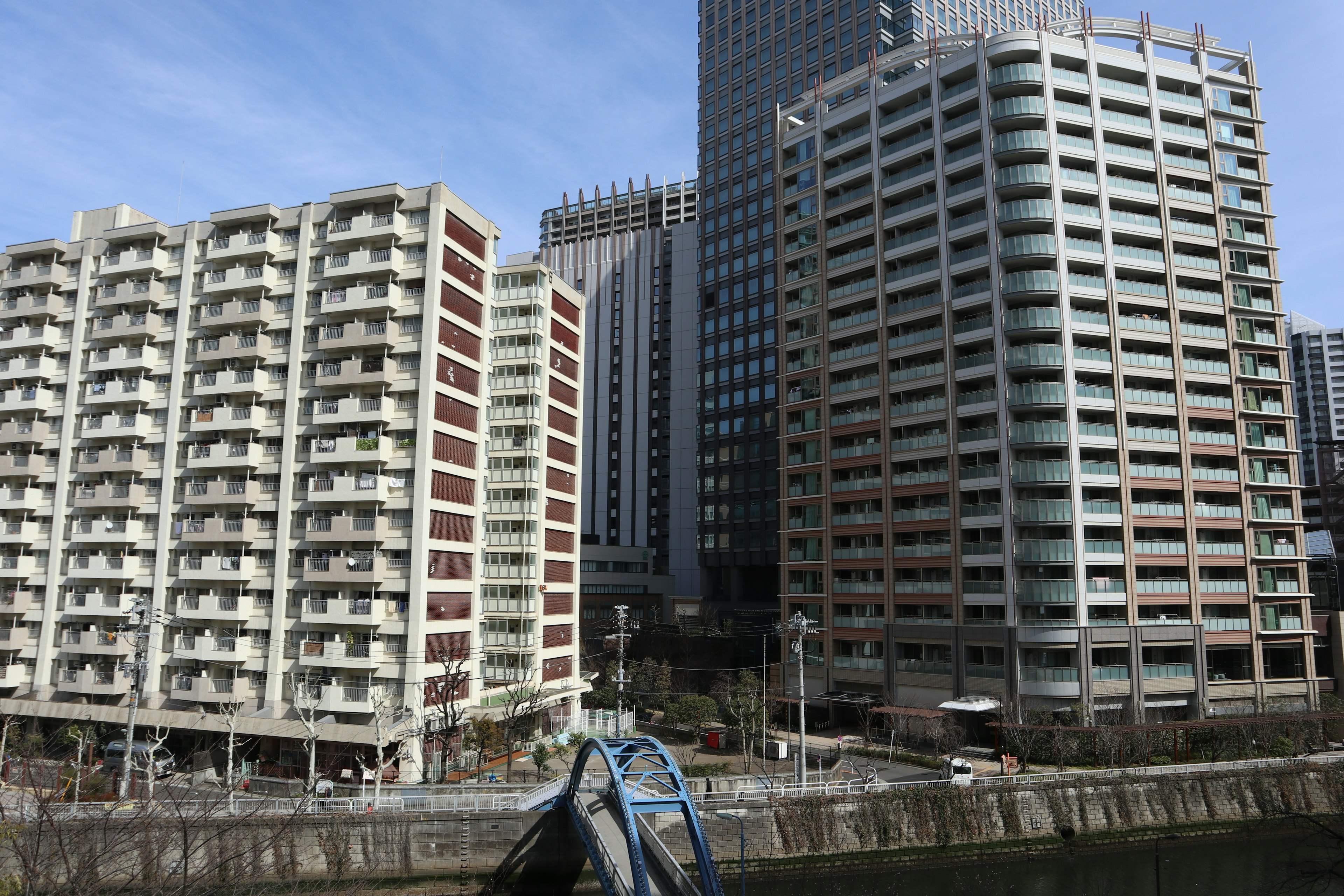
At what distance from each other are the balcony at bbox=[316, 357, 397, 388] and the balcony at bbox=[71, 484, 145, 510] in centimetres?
1849

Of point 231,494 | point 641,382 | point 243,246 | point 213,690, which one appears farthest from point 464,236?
point 641,382

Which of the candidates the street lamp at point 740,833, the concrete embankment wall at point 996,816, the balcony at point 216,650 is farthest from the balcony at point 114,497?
the street lamp at point 740,833

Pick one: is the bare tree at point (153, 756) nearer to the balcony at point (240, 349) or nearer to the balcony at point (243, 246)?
the balcony at point (240, 349)

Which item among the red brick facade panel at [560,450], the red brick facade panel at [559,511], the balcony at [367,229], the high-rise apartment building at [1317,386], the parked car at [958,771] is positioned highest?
the high-rise apartment building at [1317,386]

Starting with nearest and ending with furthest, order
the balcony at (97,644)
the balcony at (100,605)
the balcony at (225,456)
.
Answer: the balcony at (225,456)
the balcony at (97,644)
the balcony at (100,605)

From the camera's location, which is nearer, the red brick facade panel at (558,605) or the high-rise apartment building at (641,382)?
the red brick facade panel at (558,605)

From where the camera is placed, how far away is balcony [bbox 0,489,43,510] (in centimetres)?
6944

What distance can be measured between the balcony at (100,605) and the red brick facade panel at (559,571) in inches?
1241

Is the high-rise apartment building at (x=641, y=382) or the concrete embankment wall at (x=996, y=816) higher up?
the high-rise apartment building at (x=641, y=382)

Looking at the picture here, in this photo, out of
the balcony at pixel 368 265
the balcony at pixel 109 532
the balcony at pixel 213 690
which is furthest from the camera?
the balcony at pixel 109 532

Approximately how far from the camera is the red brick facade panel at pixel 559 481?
233ft

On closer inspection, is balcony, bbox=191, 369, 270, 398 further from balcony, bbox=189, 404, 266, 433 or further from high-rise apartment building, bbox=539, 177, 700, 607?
high-rise apartment building, bbox=539, 177, 700, 607

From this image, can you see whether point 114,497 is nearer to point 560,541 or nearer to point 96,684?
point 96,684

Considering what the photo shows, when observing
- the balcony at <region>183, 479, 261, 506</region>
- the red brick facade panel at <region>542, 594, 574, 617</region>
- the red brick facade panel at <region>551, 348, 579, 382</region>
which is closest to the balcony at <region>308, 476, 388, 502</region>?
the balcony at <region>183, 479, 261, 506</region>
